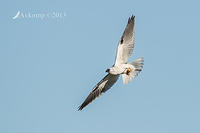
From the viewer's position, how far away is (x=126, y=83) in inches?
493

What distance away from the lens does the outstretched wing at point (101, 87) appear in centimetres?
1320

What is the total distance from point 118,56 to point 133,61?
61cm

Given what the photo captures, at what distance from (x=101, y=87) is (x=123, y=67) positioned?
137 cm

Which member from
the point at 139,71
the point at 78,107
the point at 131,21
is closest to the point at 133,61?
the point at 139,71

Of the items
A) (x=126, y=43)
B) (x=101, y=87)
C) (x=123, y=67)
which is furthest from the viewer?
(x=101, y=87)

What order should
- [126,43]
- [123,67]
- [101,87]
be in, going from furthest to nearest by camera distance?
1. [101,87]
2. [126,43]
3. [123,67]

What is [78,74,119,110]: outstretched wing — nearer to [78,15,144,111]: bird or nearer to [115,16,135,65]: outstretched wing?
[78,15,144,111]: bird

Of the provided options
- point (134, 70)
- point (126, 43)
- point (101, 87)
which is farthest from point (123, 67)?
point (101, 87)

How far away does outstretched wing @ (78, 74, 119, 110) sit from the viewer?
13203 mm

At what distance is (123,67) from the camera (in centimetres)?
1254

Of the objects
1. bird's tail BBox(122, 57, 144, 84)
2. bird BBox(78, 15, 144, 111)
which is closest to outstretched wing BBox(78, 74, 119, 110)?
bird BBox(78, 15, 144, 111)

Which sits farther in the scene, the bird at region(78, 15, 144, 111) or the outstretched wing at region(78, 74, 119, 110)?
the outstretched wing at region(78, 74, 119, 110)

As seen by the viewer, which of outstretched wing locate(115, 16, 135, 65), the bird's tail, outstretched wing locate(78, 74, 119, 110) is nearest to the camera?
the bird's tail

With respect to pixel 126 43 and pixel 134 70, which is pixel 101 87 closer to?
pixel 134 70
